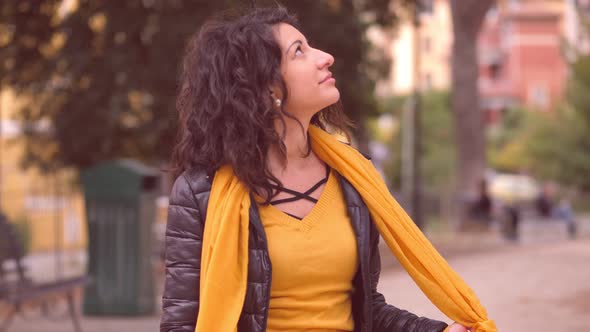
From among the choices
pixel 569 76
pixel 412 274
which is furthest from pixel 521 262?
pixel 569 76

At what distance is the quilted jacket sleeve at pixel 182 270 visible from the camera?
10.6 ft

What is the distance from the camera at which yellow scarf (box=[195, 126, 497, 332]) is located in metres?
3.16

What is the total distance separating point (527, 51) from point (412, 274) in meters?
94.7

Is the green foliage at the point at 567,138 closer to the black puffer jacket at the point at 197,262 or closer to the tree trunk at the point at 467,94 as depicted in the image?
the tree trunk at the point at 467,94

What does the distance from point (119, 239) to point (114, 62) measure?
552cm

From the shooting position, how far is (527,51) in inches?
3787

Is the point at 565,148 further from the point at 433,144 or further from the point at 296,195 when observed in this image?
the point at 296,195

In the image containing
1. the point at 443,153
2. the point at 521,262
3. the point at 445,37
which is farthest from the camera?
the point at 445,37

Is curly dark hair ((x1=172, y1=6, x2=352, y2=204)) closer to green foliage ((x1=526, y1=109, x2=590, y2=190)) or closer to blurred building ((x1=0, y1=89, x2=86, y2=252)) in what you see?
blurred building ((x1=0, y1=89, x2=86, y2=252))

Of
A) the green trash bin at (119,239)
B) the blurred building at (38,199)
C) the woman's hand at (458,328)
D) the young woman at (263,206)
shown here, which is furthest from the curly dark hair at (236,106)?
the blurred building at (38,199)

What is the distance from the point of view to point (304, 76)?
133 inches

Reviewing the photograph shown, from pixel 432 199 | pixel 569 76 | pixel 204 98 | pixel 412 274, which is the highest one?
pixel 204 98

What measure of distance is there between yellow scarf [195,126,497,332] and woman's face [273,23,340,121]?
0.14 m

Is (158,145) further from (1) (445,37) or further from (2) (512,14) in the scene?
(1) (445,37)
